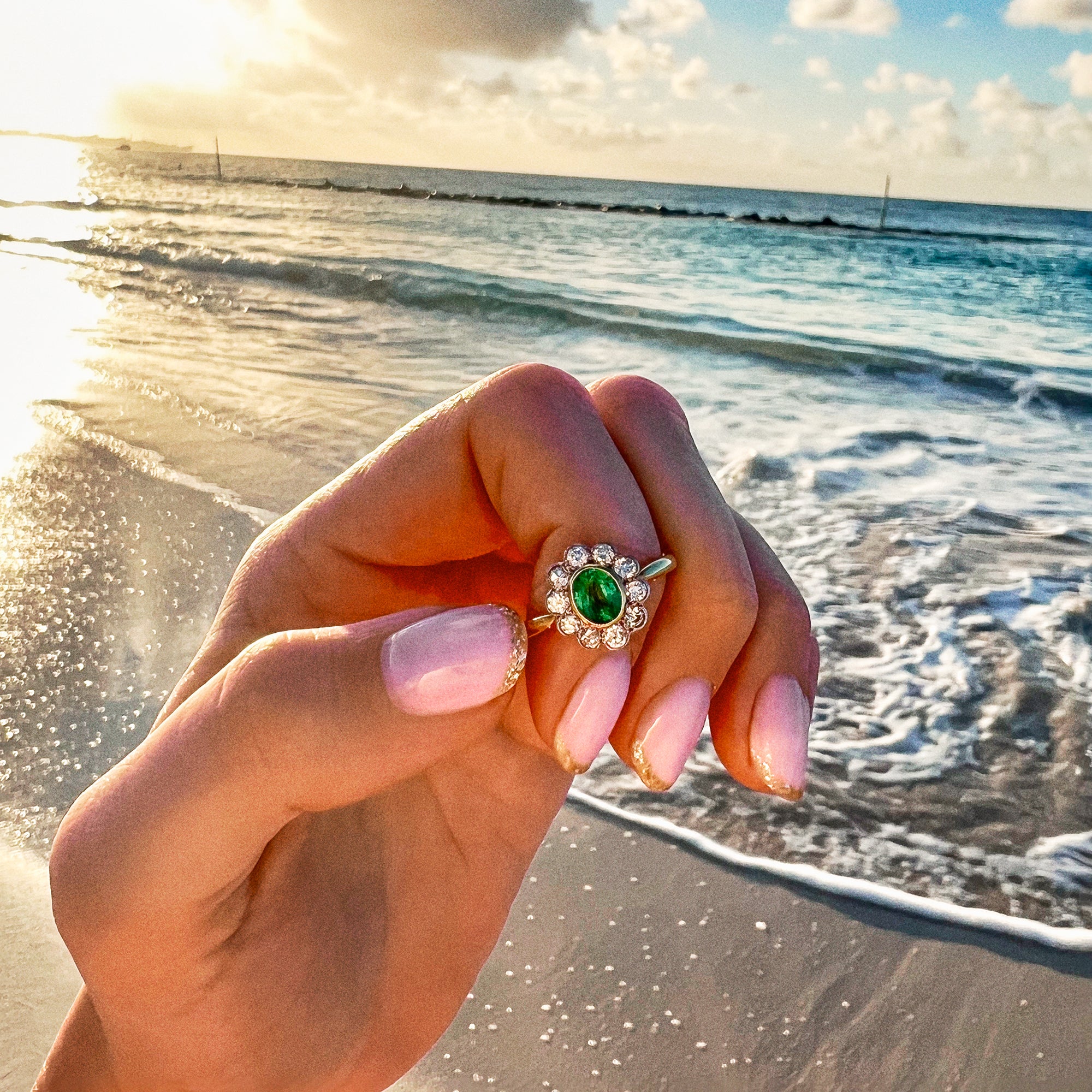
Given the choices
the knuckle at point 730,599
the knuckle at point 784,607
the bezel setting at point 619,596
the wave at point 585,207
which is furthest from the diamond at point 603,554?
the wave at point 585,207

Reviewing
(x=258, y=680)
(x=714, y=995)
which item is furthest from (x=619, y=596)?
(x=714, y=995)

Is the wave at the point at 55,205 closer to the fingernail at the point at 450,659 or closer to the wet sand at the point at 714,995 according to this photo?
the wet sand at the point at 714,995

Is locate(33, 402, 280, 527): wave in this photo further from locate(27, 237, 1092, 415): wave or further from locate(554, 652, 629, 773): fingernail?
locate(27, 237, 1092, 415): wave

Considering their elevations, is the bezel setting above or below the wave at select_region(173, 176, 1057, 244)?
below

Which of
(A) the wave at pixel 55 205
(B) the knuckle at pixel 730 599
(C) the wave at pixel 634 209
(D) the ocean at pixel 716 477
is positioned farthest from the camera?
(C) the wave at pixel 634 209

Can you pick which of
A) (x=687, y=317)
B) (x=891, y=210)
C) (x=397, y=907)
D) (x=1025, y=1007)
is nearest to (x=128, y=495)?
(x=397, y=907)

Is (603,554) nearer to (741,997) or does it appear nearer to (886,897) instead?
(741,997)

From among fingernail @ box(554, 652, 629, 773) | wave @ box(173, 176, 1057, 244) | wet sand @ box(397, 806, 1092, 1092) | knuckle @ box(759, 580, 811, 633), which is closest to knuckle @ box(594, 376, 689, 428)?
knuckle @ box(759, 580, 811, 633)
